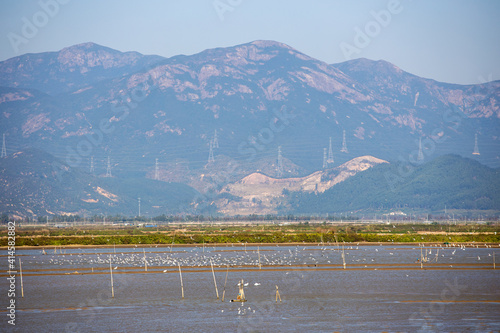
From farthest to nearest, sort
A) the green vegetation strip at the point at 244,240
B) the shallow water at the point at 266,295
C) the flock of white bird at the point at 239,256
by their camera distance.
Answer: the green vegetation strip at the point at 244,240 → the flock of white bird at the point at 239,256 → the shallow water at the point at 266,295

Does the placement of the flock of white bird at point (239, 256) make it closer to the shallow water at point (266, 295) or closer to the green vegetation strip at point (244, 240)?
the shallow water at point (266, 295)

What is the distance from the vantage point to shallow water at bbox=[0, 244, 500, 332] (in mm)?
42781

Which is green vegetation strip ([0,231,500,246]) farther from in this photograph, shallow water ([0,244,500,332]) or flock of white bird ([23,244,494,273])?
shallow water ([0,244,500,332])

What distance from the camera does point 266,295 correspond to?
5384 cm

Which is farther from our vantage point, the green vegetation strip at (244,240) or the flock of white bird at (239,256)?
the green vegetation strip at (244,240)

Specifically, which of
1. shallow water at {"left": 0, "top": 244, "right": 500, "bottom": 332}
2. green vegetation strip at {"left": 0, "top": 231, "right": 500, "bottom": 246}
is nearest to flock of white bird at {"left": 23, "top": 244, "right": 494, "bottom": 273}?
shallow water at {"left": 0, "top": 244, "right": 500, "bottom": 332}

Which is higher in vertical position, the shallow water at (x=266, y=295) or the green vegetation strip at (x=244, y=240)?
the green vegetation strip at (x=244, y=240)

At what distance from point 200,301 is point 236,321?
8376mm

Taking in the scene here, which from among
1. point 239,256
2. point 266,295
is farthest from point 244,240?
point 266,295

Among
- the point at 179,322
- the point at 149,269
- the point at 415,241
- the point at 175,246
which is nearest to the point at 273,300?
the point at 179,322

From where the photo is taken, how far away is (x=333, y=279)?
2537 inches

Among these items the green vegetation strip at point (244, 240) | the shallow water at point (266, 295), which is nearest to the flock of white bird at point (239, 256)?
the shallow water at point (266, 295)

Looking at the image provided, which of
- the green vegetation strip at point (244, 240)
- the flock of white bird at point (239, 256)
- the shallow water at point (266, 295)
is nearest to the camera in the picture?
the shallow water at point (266, 295)

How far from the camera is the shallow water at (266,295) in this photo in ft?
140
